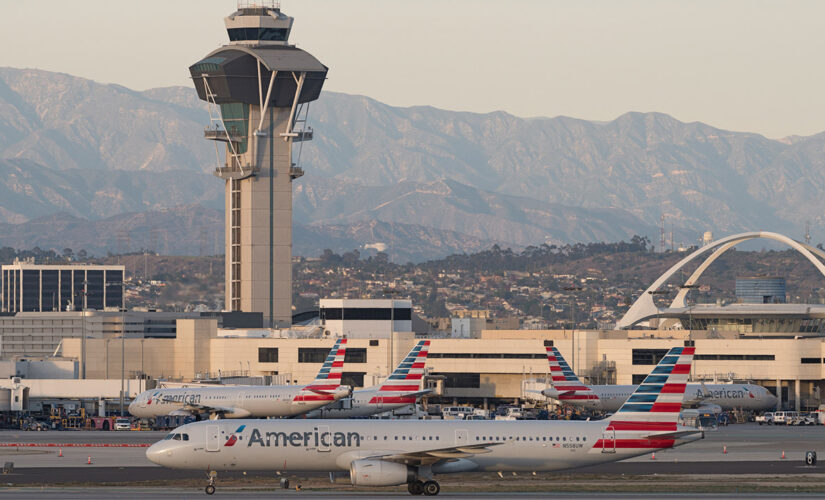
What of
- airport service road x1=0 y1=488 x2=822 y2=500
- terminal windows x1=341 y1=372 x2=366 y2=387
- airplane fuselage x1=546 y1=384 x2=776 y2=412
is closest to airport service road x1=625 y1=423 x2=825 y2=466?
airplane fuselage x1=546 y1=384 x2=776 y2=412

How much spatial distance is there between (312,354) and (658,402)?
11319 centimetres

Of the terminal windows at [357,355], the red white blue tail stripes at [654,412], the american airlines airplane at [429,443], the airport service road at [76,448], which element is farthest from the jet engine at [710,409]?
the american airlines airplane at [429,443]

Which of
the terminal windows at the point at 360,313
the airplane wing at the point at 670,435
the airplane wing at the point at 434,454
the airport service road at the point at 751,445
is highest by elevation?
the terminal windows at the point at 360,313

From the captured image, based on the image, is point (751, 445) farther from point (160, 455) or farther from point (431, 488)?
point (160, 455)

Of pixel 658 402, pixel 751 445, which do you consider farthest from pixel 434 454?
pixel 751 445

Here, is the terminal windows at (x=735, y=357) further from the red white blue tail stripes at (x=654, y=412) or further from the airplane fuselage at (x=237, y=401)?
the red white blue tail stripes at (x=654, y=412)

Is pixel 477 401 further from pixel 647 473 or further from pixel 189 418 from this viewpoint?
pixel 647 473

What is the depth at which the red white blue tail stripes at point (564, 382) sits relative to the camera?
120438 mm

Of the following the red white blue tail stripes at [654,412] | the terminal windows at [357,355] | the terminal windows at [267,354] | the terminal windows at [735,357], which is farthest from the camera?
the terminal windows at [267,354]

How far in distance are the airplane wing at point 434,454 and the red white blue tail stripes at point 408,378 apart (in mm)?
32151

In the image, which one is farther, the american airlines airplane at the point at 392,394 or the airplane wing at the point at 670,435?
the american airlines airplane at the point at 392,394

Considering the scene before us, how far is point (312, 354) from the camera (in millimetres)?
181750

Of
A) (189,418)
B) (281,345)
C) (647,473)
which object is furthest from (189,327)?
(647,473)

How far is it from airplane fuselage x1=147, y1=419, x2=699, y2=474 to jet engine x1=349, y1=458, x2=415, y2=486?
1288mm
